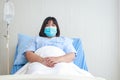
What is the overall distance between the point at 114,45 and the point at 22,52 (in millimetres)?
1275

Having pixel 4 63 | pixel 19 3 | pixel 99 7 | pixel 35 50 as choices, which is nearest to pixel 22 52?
pixel 35 50

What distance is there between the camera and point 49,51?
7.75ft

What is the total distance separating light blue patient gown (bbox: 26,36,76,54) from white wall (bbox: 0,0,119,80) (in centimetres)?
54

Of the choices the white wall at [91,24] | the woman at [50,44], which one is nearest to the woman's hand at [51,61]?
the woman at [50,44]

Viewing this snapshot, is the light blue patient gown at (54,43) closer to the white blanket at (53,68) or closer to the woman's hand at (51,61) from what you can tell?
the white blanket at (53,68)

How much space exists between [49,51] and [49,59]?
0.43ft

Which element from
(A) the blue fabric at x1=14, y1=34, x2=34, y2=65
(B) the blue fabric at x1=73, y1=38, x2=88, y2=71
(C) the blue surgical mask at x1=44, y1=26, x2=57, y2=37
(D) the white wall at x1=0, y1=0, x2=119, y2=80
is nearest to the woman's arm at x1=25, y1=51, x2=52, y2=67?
(A) the blue fabric at x1=14, y1=34, x2=34, y2=65

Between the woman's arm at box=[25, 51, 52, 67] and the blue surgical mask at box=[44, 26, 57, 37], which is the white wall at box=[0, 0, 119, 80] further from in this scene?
the woman's arm at box=[25, 51, 52, 67]

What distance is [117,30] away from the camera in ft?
10.2

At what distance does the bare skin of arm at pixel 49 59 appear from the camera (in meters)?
2.24

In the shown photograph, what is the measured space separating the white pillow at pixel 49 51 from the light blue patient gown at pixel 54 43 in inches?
4.0

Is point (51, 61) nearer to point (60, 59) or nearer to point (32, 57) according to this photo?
point (60, 59)

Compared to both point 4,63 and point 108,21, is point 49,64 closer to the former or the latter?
point 4,63

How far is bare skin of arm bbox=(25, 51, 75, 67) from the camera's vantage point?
2.24m
